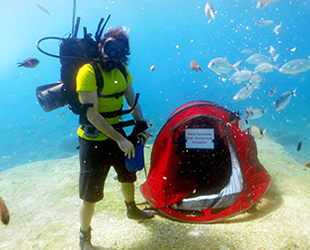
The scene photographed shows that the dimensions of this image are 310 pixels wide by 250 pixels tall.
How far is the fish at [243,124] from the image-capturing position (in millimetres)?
3188

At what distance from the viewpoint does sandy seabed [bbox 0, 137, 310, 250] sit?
2232 millimetres

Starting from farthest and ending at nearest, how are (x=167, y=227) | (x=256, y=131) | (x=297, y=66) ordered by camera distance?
(x=297, y=66)
(x=256, y=131)
(x=167, y=227)

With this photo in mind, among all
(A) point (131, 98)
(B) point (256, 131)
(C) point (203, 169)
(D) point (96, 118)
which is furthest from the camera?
(C) point (203, 169)

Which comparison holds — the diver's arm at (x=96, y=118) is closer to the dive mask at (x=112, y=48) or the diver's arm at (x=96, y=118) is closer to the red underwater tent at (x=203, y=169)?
the dive mask at (x=112, y=48)

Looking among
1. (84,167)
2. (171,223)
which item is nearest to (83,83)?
(84,167)

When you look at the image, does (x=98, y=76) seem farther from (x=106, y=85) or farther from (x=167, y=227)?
(x=167, y=227)

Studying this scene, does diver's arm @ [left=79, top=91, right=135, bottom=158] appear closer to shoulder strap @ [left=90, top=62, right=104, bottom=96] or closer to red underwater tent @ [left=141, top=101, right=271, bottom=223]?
shoulder strap @ [left=90, top=62, right=104, bottom=96]

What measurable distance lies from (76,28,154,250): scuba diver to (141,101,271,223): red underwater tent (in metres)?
0.99

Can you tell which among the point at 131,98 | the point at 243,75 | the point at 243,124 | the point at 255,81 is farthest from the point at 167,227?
the point at 243,75

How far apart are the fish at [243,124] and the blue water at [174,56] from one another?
10501 mm

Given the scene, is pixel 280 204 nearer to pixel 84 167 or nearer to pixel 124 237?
pixel 124 237

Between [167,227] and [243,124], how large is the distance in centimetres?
231

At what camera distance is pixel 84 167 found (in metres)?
2.32

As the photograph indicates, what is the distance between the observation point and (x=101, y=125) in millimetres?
2018
